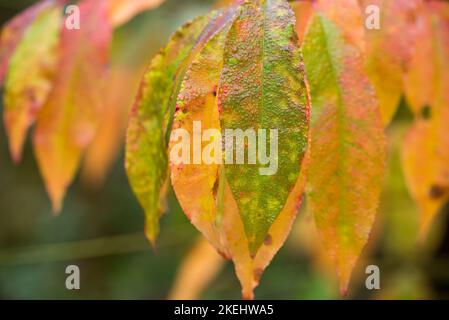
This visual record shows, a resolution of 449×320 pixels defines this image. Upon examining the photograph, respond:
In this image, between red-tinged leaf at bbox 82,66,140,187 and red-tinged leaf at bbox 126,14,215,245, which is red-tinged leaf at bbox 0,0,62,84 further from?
red-tinged leaf at bbox 82,66,140,187

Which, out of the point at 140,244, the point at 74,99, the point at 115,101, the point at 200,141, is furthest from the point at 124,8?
the point at 140,244

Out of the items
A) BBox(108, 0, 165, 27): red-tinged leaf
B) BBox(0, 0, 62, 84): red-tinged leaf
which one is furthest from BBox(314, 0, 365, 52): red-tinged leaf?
BBox(0, 0, 62, 84): red-tinged leaf

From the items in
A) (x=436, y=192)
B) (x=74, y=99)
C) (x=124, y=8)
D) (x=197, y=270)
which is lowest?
(x=197, y=270)

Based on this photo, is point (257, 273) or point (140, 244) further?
point (140, 244)

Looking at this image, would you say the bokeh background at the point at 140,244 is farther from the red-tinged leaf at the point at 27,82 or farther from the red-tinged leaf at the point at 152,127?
the red-tinged leaf at the point at 27,82

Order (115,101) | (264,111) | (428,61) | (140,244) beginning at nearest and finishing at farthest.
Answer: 1. (264,111)
2. (428,61)
3. (115,101)
4. (140,244)

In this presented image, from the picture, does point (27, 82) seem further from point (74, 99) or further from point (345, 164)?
point (345, 164)

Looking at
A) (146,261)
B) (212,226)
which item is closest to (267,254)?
(212,226)
